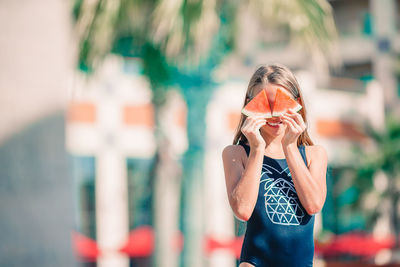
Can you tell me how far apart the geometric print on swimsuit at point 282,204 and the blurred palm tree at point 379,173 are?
1997cm

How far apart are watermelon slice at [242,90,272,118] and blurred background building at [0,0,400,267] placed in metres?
0.45

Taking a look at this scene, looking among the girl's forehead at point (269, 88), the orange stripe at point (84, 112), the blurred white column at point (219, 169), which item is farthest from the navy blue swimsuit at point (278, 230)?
the blurred white column at point (219, 169)

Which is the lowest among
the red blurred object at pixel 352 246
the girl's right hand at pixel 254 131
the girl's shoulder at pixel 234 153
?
the red blurred object at pixel 352 246

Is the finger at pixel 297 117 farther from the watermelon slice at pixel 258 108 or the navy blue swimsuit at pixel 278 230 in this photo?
the navy blue swimsuit at pixel 278 230

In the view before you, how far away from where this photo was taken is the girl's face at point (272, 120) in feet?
7.56

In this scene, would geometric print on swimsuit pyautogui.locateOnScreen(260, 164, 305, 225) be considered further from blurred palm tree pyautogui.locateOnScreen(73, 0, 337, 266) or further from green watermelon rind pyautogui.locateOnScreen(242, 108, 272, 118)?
blurred palm tree pyautogui.locateOnScreen(73, 0, 337, 266)

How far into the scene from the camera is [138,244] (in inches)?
631

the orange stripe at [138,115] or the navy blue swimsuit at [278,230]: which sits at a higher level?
the navy blue swimsuit at [278,230]

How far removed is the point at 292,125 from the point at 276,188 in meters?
0.22

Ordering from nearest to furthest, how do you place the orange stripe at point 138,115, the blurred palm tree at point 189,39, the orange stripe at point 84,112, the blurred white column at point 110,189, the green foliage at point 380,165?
the blurred palm tree at point 189,39
the orange stripe at point 84,112
the blurred white column at point 110,189
the orange stripe at point 138,115
the green foliage at point 380,165

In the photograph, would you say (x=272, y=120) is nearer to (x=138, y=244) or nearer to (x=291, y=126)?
(x=291, y=126)

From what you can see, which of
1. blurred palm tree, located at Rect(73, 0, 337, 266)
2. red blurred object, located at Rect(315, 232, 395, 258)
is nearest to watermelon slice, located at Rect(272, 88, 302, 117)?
blurred palm tree, located at Rect(73, 0, 337, 266)

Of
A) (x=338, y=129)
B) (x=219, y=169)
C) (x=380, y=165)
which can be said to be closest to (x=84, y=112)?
(x=219, y=169)

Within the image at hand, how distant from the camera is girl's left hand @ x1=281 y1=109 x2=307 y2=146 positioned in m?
2.23
